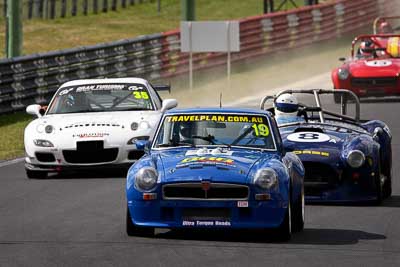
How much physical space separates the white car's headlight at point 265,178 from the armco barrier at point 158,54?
14763 mm

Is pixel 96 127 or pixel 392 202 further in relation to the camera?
pixel 96 127

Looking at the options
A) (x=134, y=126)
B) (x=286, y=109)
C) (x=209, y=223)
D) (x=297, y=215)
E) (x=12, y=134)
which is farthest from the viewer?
(x=12, y=134)

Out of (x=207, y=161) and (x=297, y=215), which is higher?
(x=207, y=161)

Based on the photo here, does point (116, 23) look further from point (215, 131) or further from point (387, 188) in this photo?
point (215, 131)

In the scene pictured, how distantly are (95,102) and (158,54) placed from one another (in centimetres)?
1420

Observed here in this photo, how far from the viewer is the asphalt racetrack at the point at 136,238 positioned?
974 cm

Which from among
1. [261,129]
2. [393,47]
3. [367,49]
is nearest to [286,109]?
[261,129]

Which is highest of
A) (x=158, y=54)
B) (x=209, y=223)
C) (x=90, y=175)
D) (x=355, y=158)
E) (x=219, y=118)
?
(x=219, y=118)

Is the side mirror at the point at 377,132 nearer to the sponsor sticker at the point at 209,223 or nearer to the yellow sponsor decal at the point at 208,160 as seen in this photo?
the yellow sponsor decal at the point at 208,160

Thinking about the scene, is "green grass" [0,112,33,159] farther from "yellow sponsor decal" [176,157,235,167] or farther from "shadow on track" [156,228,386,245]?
"yellow sponsor decal" [176,157,235,167]

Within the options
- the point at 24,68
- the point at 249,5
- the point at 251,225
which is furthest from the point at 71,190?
the point at 249,5

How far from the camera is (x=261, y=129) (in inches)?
461

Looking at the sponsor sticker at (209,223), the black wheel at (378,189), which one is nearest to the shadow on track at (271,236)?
the sponsor sticker at (209,223)

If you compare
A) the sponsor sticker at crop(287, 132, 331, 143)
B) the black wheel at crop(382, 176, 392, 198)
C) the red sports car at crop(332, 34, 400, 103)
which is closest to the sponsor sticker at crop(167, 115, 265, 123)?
the sponsor sticker at crop(287, 132, 331, 143)
